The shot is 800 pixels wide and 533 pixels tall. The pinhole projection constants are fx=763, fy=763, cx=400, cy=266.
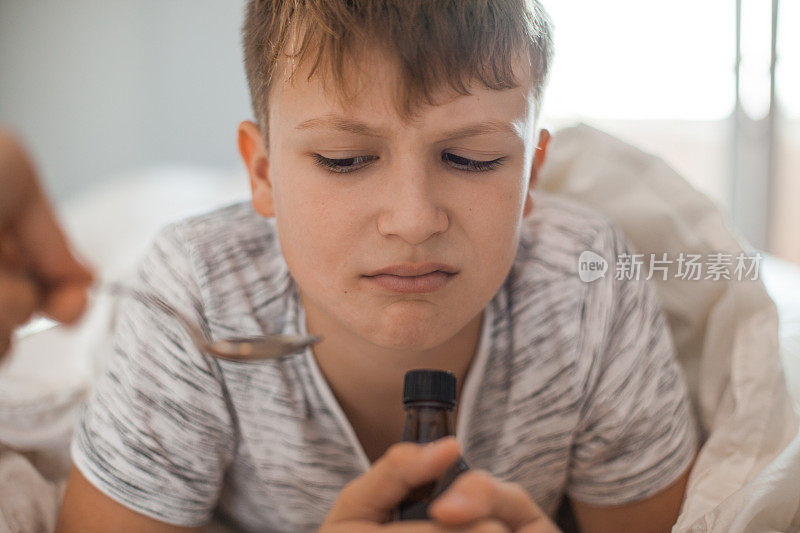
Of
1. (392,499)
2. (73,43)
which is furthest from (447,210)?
(73,43)

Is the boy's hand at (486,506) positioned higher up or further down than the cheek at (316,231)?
further down

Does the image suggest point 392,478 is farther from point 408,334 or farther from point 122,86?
point 122,86

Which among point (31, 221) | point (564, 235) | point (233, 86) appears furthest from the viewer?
point (233, 86)

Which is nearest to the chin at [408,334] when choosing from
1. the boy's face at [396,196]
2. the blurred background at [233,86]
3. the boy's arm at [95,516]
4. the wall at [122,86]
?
the boy's face at [396,196]

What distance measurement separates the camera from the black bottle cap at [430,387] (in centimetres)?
44

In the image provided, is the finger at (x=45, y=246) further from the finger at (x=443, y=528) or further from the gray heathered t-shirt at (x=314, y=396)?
the finger at (x=443, y=528)

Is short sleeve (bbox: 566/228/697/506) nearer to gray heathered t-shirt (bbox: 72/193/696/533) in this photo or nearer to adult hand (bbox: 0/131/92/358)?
gray heathered t-shirt (bbox: 72/193/696/533)

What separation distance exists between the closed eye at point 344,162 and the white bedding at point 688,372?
37cm

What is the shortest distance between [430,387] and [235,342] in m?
0.21

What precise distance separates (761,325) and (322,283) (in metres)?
0.41

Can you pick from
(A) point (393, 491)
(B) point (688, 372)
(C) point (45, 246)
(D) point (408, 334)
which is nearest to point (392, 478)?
(A) point (393, 491)

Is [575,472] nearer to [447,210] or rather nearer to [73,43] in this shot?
[447,210]

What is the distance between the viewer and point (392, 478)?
1.35 ft

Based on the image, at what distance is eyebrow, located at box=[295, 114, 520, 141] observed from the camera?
496mm
